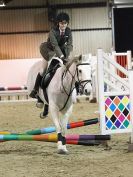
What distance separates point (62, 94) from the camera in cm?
622

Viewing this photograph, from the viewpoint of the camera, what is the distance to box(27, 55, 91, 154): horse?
234 inches

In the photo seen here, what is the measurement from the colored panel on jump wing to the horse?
0.53 metres

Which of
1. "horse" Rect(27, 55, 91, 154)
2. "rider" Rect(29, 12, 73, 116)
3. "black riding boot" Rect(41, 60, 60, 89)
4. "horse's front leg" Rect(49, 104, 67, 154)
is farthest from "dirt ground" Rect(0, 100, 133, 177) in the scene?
"rider" Rect(29, 12, 73, 116)

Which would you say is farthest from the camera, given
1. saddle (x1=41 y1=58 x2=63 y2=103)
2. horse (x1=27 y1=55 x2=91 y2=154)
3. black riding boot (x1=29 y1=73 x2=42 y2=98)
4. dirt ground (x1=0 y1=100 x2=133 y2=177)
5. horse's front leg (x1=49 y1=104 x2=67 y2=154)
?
black riding boot (x1=29 y1=73 x2=42 y2=98)

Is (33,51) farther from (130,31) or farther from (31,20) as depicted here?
(130,31)

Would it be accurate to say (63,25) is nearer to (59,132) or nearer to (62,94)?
(62,94)

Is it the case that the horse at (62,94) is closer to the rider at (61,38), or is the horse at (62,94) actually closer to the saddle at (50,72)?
the saddle at (50,72)

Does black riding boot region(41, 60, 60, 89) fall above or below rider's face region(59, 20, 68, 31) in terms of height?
below

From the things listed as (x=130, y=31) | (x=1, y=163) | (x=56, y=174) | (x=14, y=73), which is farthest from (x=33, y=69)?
(x=130, y=31)

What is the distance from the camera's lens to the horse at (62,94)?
19.5 feet

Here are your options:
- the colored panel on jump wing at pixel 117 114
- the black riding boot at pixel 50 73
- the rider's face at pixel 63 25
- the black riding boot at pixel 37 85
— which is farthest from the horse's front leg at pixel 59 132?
the rider's face at pixel 63 25

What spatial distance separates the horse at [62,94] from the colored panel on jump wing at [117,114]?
528mm

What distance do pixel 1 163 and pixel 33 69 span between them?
8.51 feet

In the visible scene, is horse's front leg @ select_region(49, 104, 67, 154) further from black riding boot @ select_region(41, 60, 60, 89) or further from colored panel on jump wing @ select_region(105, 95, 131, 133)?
colored panel on jump wing @ select_region(105, 95, 131, 133)
